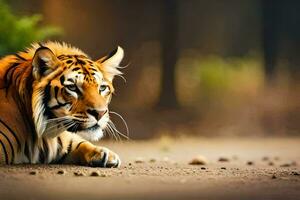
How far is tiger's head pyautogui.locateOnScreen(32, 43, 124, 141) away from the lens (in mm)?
5215

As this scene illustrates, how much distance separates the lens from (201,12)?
54.6ft

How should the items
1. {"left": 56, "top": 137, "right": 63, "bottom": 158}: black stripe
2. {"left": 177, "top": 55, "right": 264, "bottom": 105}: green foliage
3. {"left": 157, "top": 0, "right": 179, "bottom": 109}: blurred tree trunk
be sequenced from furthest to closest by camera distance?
{"left": 177, "top": 55, "right": 264, "bottom": 105}: green foliage
{"left": 157, "top": 0, "right": 179, "bottom": 109}: blurred tree trunk
{"left": 56, "top": 137, "right": 63, "bottom": 158}: black stripe

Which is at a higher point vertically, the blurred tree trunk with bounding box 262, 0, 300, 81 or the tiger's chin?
the blurred tree trunk with bounding box 262, 0, 300, 81

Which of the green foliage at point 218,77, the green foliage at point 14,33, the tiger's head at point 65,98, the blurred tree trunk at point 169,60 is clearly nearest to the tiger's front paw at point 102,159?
the tiger's head at point 65,98

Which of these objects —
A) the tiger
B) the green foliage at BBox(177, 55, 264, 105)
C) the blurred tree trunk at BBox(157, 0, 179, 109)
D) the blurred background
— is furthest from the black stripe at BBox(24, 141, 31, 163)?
the green foliage at BBox(177, 55, 264, 105)

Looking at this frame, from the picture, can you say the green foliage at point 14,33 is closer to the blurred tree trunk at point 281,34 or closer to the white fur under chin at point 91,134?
the white fur under chin at point 91,134

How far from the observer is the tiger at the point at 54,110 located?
5250 millimetres

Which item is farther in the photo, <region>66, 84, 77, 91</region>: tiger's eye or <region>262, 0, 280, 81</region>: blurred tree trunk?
<region>262, 0, 280, 81</region>: blurred tree trunk

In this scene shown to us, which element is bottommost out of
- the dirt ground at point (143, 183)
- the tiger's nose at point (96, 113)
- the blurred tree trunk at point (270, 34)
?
the dirt ground at point (143, 183)

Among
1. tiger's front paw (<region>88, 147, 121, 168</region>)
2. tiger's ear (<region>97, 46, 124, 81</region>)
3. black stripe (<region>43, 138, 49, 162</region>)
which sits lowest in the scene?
tiger's front paw (<region>88, 147, 121, 168</region>)

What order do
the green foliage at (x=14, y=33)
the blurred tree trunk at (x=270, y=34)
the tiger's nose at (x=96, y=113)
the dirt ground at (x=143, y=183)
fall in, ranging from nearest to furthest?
1. the dirt ground at (x=143, y=183)
2. the tiger's nose at (x=96, y=113)
3. the green foliage at (x=14, y=33)
4. the blurred tree trunk at (x=270, y=34)

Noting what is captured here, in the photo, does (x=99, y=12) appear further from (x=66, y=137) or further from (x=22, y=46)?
(x=66, y=137)

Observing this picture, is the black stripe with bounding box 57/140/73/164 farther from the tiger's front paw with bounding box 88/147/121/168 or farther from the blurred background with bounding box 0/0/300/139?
the blurred background with bounding box 0/0/300/139

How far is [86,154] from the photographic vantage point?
5.44 m
